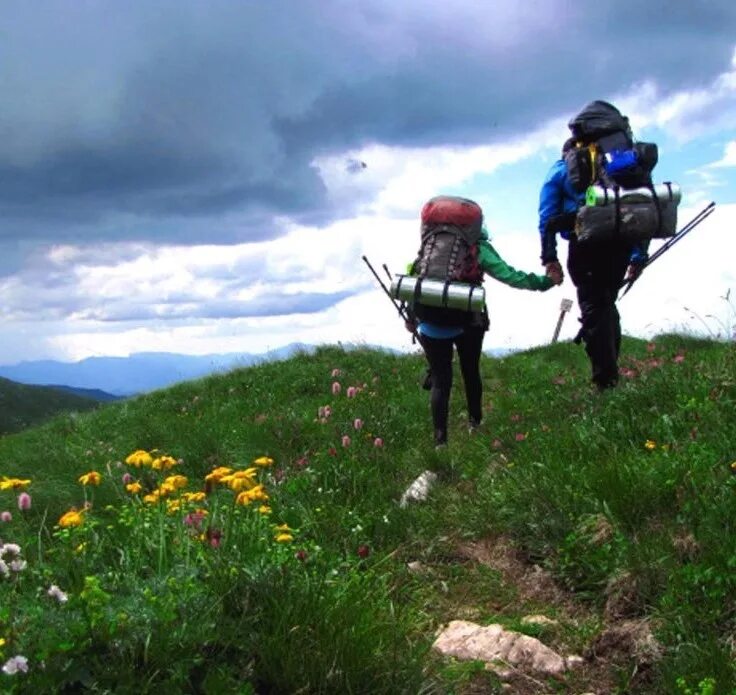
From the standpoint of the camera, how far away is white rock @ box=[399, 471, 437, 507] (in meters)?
6.11

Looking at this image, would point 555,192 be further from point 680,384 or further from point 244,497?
point 244,497

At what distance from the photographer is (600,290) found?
779cm

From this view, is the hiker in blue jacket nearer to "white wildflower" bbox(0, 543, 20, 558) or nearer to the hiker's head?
the hiker's head

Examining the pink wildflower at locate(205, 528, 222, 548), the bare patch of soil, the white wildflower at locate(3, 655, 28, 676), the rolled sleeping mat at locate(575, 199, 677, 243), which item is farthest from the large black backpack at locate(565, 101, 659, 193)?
the white wildflower at locate(3, 655, 28, 676)

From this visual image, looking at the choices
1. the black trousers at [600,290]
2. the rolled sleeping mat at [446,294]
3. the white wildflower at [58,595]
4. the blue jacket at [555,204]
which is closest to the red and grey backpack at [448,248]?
the rolled sleeping mat at [446,294]

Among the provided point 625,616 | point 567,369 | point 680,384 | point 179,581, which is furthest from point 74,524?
point 567,369

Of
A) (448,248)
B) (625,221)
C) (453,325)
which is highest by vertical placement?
(625,221)

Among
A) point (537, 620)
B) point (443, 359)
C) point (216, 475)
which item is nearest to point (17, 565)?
point (216, 475)

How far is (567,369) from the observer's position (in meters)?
13.5

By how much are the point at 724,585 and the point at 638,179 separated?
4.49 metres

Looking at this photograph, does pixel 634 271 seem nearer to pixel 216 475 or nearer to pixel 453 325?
pixel 453 325

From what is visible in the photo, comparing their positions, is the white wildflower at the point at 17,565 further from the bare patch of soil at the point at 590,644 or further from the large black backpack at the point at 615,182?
the large black backpack at the point at 615,182

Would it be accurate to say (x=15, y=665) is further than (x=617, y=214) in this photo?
No

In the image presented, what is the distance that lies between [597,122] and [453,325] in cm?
224
